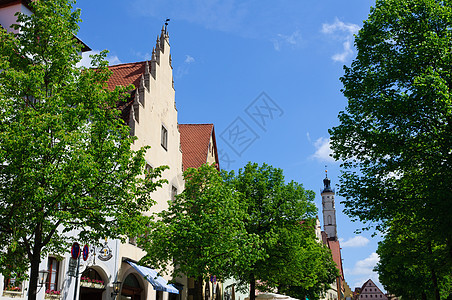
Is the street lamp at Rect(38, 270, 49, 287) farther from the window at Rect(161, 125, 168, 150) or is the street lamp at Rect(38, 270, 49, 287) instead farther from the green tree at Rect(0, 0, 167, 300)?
the window at Rect(161, 125, 168, 150)

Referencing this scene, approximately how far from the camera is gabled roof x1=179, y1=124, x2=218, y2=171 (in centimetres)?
3966

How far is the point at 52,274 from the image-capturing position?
17859 mm

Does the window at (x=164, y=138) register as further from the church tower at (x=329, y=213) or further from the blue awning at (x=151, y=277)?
the church tower at (x=329, y=213)

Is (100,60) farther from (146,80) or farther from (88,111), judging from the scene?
(146,80)

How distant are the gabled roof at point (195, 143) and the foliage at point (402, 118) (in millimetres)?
21236

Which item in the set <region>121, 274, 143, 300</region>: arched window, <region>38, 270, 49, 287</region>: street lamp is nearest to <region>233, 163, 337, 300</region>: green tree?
<region>121, 274, 143, 300</region>: arched window

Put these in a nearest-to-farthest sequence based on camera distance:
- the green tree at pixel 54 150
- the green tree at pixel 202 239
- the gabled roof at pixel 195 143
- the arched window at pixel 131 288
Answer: the green tree at pixel 54 150 < the green tree at pixel 202 239 < the arched window at pixel 131 288 < the gabled roof at pixel 195 143

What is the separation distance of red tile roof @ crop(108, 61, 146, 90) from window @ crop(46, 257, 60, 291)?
12.7 metres

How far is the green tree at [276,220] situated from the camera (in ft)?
97.3

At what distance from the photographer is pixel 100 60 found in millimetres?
15516

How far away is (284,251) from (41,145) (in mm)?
21132

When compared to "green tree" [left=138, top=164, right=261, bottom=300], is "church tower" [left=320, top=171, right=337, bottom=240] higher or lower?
higher

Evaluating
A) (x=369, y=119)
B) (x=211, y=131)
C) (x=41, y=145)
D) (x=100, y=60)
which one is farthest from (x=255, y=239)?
(x=211, y=131)

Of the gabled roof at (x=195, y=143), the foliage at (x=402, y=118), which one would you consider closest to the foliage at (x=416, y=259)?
the foliage at (x=402, y=118)
